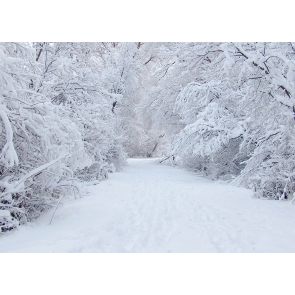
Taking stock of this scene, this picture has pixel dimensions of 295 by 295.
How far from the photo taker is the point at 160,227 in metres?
3.85

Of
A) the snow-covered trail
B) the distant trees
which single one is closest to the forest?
the distant trees

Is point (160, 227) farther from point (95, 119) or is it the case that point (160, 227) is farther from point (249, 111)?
point (95, 119)

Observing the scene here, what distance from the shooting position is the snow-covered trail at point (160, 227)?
3.08 meters

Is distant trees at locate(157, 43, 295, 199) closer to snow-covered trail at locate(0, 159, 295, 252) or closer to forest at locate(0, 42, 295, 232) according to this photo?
forest at locate(0, 42, 295, 232)

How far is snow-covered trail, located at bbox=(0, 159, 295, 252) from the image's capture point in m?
3.08

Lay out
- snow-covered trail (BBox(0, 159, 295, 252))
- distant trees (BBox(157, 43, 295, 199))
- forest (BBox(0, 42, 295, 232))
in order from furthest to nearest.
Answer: distant trees (BBox(157, 43, 295, 199)), forest (BBox(0, 42, 295, 232)), snow-covered trail (BBox(0, 159, 295, 252))

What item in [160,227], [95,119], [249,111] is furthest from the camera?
[95,119]

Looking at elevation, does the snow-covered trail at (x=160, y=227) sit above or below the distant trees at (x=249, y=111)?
below

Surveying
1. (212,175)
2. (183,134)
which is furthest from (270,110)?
(212,175)

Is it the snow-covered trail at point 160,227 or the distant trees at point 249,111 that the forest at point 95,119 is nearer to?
the distant trees at point 249,111

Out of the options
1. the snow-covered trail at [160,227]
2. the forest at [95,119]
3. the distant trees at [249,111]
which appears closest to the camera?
the snow-covered trail at [160,227]

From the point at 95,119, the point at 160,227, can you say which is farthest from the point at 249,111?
the point at 95,119

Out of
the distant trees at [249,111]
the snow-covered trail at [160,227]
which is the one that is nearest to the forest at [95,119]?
the distant trees at [249,111]

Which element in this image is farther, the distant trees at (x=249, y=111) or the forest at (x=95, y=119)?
the distant trees at (x=249, y=111)
